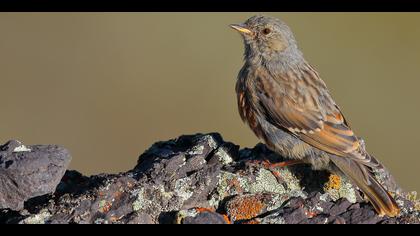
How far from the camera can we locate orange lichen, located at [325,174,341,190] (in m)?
7.30

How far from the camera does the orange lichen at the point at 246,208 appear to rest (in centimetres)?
628

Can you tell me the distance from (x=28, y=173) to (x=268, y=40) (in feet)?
11.0

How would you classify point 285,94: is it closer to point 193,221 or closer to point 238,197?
point 238,197

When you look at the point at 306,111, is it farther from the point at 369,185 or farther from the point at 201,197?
the point at 201,197

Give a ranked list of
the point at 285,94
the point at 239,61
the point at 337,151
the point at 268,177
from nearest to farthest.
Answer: the point at 268,177 < the point at 337,151 < the point at 285,94 < the point at 239,61

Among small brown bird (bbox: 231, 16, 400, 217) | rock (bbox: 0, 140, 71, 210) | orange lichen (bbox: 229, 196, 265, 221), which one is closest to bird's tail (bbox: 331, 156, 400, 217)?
small brown bird (bbox: 231, 16, 400, 217)

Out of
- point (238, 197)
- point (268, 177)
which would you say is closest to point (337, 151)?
point (268, 177)

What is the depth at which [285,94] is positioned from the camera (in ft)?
27.4

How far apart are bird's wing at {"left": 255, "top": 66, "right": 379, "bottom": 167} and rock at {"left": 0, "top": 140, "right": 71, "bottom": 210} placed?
7.59ft

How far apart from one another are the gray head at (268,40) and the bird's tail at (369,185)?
160 centimetres

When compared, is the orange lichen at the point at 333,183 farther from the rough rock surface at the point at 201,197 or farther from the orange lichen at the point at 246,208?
the orange lichen at the point at 246,208

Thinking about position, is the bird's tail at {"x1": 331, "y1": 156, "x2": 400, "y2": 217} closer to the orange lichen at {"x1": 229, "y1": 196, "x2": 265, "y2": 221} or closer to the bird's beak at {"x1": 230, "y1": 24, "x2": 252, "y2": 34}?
the orange lichen at {"x1": 229, "y1": 196, "x2": 265, "y2": 221}

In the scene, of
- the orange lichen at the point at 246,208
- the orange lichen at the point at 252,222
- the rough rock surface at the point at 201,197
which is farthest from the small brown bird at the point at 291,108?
the orange lichen at the point at 252,222
